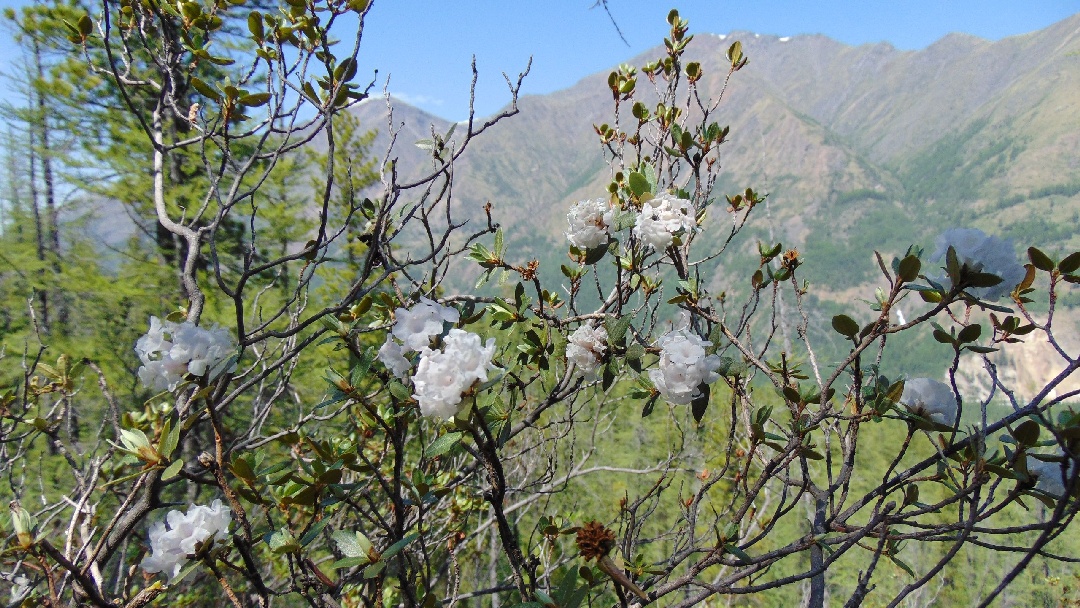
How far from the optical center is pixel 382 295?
1234mm

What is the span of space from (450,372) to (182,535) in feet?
2.06

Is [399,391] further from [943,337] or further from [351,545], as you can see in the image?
[943,337]

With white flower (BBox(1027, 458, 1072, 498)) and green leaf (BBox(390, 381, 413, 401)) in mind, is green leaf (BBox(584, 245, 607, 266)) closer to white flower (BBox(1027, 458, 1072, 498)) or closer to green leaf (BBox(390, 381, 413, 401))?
green leaf (BBox(390, 381, 413, 401))

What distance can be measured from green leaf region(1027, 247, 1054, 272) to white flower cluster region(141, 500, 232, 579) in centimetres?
166

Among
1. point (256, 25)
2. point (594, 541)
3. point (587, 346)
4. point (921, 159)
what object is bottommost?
point (594, 541)

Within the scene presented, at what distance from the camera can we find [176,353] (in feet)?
3.11

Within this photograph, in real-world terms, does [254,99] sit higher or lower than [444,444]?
higher

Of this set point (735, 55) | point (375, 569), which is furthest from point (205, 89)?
point (735, 55)

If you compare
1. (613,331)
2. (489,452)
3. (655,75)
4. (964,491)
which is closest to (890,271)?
(964,491)

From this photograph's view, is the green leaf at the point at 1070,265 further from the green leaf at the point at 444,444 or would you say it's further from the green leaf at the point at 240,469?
the green leaf at the point at 240,469

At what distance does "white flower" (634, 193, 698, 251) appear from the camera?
3.77 feet

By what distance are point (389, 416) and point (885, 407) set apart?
1.11 m

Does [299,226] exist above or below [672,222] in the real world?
below

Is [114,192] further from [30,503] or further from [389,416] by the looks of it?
[389,416]
